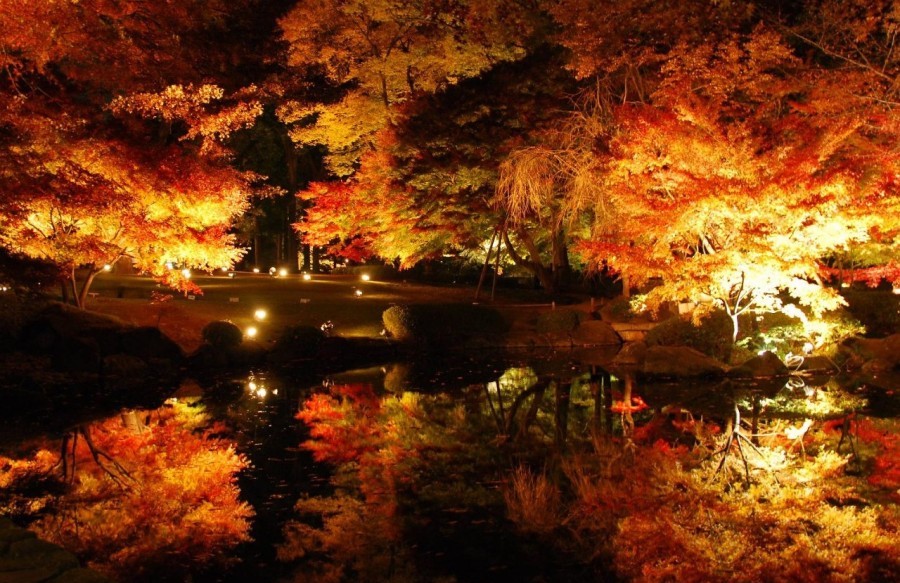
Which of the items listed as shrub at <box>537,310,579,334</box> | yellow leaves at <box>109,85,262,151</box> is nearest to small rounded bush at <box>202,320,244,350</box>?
yellow leaves at <box>109,85,262,151</box>

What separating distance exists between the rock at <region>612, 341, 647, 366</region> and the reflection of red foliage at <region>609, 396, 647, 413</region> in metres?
4.14

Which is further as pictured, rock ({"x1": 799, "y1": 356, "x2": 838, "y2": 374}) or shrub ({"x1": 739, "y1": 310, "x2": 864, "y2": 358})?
shrub ({"x1": 739, "y1": 310, "x2": 864, "y2": 358})

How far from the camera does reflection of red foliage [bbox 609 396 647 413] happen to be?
454 inches

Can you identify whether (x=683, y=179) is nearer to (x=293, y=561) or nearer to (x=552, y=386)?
(x=552, y=386)

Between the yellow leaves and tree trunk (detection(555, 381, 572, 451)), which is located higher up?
the yellow leaves

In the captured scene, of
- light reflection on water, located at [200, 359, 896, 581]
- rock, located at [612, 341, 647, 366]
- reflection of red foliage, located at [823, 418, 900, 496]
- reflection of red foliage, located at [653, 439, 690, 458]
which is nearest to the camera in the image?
light reflection on water, located at [200, 359, 896, 581]

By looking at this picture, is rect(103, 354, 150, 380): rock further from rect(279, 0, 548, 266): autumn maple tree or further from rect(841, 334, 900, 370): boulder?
rect(841, 334, 900, 370): boulder

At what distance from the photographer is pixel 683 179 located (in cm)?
1403

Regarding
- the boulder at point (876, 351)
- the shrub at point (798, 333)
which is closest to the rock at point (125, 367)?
the shrub at point (798, 333)

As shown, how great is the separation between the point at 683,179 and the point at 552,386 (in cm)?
468

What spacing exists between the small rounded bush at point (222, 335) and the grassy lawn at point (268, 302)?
611 millimetres

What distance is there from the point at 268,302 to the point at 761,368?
43.3 feet

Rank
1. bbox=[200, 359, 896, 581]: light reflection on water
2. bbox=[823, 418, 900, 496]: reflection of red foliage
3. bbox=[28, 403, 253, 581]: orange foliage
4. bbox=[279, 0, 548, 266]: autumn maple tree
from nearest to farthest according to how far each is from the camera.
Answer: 1. bbox=[28, 403, 253, 581]: orange foliage
2. bbox=[200, 359, 896, 581]: light reflection on water
3. bbox=[823, 418, 900, 496]: reflection of red foliage
4. bbox=[279, 0, 548, 266]: autumn maple tree

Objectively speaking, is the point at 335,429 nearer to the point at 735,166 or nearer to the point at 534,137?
the point at 735,166
